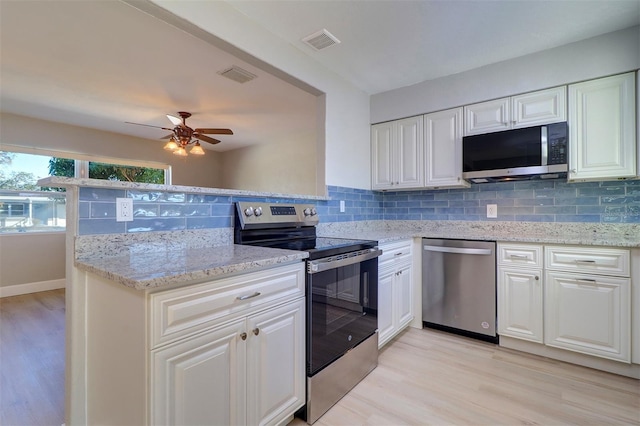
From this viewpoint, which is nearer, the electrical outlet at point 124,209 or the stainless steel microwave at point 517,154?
the electrical outlet at point 124,209

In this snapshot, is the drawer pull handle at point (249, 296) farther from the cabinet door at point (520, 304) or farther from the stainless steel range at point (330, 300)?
the cabinet door at point (520, 304)

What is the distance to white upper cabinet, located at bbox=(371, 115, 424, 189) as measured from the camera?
9.95ft

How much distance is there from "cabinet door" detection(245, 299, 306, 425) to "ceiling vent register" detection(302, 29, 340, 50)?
76.1 inches

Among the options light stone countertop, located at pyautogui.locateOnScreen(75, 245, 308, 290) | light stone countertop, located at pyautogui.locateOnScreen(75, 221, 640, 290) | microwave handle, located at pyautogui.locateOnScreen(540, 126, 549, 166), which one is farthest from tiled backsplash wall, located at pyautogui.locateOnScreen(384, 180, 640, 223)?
A: light stone countertop, located at pyautogui.locateOnScreen(75, 245, 308, 290)

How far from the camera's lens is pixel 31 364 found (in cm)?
211

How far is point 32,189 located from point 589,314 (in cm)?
657

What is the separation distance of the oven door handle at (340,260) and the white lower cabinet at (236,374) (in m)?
0.19

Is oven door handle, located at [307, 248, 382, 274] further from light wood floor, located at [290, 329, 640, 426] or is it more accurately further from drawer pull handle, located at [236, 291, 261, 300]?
light wood floor, located at [290, 329, 640, 426]

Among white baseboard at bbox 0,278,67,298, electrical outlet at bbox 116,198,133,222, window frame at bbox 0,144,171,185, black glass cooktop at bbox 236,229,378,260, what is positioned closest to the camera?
electrical outlet at bbox 116,198,133,222

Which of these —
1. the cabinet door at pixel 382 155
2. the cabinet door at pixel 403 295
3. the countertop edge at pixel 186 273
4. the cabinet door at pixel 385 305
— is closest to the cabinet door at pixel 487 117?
the cabinet door at pixel 382 155

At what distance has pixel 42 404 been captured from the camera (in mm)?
1681

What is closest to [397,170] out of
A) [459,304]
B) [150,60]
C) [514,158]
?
[514,158]

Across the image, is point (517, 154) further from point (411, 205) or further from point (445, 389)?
point (445, 389)

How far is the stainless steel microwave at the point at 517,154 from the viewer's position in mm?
2289
